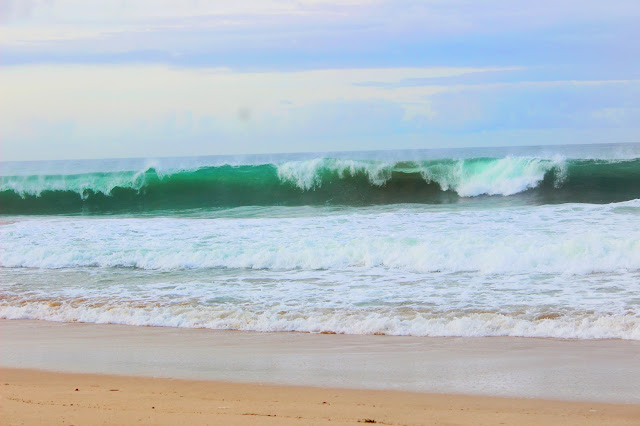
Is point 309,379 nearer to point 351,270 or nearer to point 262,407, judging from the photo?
point 262,407

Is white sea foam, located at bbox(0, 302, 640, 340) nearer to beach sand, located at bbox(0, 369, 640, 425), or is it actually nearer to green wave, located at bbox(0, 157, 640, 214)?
beach sand, located at bbox(0, 369, 640, 425)

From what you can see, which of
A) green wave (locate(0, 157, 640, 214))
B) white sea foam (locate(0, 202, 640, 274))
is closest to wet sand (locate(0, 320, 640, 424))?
white sea foam (locate(0, 202, 640, 274))

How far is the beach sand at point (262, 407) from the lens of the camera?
3549 mm

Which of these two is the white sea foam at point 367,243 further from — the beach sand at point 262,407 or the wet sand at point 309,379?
the beach sand at point 262,407

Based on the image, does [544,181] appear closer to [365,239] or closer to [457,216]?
[457,216]

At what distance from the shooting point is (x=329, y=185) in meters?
19.7

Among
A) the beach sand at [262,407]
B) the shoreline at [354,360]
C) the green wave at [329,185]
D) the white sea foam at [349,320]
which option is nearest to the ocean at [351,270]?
the white sea foam at [349,320]

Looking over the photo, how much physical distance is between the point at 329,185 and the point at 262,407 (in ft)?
52.5

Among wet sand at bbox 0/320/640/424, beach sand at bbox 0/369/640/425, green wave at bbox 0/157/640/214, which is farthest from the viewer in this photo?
green wave at bbox 0/157/640/214

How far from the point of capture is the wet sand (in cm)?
367

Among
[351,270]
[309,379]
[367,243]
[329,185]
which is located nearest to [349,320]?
[309,379]

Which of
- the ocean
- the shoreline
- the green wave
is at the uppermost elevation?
the green wave

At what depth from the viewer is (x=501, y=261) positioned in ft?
27.8

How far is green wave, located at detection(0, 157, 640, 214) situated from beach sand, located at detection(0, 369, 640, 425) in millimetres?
12960
